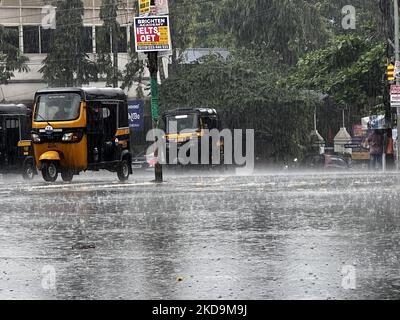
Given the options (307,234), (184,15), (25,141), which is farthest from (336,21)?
(307,234)

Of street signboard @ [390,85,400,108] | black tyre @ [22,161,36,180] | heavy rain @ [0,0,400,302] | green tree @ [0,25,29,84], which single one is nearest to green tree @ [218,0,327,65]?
heavy rain @ [0,0,400,302]

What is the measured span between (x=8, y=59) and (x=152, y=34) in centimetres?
3090

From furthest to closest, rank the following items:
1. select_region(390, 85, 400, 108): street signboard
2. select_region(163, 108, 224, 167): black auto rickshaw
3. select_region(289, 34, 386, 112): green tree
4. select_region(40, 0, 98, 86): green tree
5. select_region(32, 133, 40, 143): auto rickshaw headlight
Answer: select_region(40, 0, 98, 86): green tree
select_region(289, 34, 386, 112): green tree
select_region(163, 108, 224, 167): black auto rickshaw
select_region(390, 85, 400, 108): street signboard
select_region(32, 133, 40, 143): auto rickshaw headlight

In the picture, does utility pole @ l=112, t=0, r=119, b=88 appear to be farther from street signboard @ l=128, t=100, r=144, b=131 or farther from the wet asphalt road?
the wet asphalt road

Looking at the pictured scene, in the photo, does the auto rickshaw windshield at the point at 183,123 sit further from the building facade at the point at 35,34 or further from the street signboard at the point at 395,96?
the building facade at the point at 35,34

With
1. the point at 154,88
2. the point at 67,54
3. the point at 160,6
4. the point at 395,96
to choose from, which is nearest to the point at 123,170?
the point at 154,88

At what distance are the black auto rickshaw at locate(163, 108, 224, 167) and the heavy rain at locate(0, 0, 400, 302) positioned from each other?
0.08m

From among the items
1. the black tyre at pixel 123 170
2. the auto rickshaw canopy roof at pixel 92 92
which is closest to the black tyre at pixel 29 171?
the black tyre at pixel 123 170

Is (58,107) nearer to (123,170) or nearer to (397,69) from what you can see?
(123,170)

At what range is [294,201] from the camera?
18.2 metres

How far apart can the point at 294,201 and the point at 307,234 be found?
517 centimetres

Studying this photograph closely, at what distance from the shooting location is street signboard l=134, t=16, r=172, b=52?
2647 cm

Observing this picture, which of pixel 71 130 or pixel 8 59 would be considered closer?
pixel 71 130

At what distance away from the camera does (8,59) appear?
55.9m
